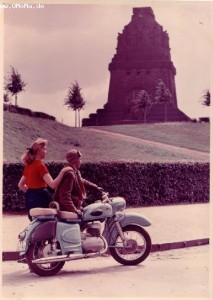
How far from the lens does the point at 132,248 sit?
891 cm

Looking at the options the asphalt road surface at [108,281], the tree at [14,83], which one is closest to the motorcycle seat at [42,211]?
the asphalt road surface at [108,281]

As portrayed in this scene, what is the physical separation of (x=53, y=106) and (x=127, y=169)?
4.70 metres

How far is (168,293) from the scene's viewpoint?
8.22 meters

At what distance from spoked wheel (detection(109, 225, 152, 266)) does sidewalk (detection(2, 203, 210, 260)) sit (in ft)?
4.33

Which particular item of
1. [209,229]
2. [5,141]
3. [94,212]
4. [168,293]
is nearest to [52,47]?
[5,141]

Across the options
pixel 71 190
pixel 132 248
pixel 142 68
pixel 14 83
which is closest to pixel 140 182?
pixel 142 68

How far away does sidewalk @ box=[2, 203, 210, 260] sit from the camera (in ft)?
33.3

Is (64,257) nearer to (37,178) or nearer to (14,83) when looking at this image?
(37,178)

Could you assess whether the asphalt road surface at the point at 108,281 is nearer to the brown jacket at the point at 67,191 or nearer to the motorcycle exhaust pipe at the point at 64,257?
the motorcycle exhaust pipe at the point at 64,257

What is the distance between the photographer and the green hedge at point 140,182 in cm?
1382

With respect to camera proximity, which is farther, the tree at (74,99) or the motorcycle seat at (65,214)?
the tree at (74,99)

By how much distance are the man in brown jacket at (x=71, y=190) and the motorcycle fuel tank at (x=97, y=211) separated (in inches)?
4.6

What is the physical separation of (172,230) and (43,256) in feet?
12.9

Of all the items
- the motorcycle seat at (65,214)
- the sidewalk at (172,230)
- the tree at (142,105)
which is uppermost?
the tree at (142,105)
